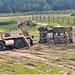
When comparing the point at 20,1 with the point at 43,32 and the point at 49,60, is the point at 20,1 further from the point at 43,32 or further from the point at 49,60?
the point at 49,60

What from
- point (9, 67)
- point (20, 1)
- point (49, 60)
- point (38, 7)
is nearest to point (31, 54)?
point (49, 60)

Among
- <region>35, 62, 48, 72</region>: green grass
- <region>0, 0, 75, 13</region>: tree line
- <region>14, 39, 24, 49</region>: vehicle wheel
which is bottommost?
<region>0, 0, 75, 13</region>: tree line

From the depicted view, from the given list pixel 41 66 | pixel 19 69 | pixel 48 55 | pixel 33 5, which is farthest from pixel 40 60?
pixel 33 5

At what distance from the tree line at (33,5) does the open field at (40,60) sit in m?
105

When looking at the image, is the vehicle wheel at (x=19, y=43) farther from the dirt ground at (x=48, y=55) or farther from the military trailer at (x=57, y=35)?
the military trailer at (x=57, y=35)

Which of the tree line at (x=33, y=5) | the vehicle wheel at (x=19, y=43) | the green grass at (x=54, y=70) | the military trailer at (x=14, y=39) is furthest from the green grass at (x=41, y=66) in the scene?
the tree line at (x=33, y=5)

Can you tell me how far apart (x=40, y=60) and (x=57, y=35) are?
11.3 m

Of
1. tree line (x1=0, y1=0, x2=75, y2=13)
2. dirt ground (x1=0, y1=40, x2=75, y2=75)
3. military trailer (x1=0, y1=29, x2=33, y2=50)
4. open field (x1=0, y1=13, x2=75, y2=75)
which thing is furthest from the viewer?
tree line (x1=0, y1=0, x2=75, y2=13)

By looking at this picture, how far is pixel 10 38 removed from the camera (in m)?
40.0

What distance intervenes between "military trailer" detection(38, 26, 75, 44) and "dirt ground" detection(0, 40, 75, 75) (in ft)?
5.43

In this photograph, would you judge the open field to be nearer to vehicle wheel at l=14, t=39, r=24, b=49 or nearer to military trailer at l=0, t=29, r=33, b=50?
military trailer at l=0, t=29, r=33, b=50

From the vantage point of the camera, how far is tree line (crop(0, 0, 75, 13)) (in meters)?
147

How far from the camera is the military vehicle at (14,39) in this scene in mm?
39344

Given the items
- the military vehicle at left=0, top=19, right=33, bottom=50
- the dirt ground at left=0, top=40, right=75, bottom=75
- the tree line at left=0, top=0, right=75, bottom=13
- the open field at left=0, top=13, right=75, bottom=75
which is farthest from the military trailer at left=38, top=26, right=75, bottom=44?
the tree line at left=0, top=0, right=75, bottom=13
